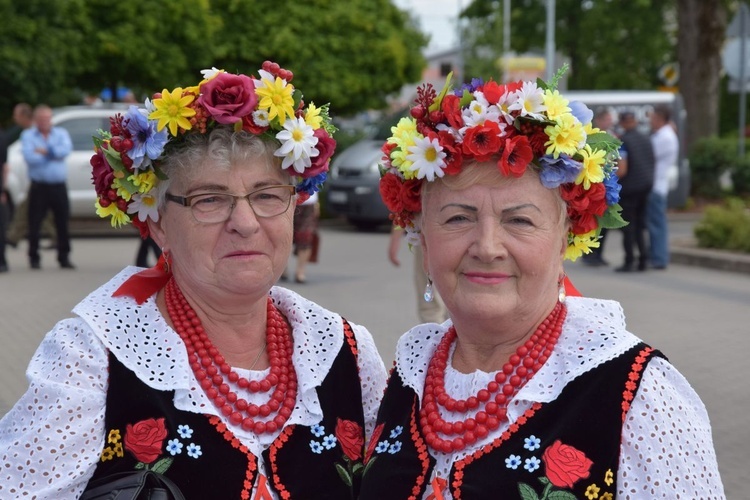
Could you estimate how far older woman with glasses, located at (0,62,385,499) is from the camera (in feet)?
9.31

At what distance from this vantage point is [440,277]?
113 inches

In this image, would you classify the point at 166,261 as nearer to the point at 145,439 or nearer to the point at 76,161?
the point at 145,439

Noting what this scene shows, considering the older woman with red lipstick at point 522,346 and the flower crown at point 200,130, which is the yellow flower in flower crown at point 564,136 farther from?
the flower crown at point 200,130

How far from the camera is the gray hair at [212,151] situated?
303 centimetres

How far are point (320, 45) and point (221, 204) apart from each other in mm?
22940

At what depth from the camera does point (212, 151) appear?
3025 millimetres

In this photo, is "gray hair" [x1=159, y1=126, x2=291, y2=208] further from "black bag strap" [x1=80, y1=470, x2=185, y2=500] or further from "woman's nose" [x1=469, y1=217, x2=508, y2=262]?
"black bag strap" [x1=80, y1=470, x2=185, y2=500]

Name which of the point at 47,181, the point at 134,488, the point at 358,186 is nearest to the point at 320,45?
the point at 358,186

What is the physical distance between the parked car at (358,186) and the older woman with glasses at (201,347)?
14.5 metres

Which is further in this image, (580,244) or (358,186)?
(358,186)

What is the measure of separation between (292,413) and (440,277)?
58cm

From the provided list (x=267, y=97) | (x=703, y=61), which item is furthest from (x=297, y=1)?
(x=267, y=97)

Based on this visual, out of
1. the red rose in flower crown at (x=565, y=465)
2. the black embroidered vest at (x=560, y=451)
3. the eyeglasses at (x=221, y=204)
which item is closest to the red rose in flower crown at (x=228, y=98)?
the eyeglasses at (x=221, y=204)

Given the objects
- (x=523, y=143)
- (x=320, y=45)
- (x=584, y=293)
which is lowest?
(x=584, y=293)
